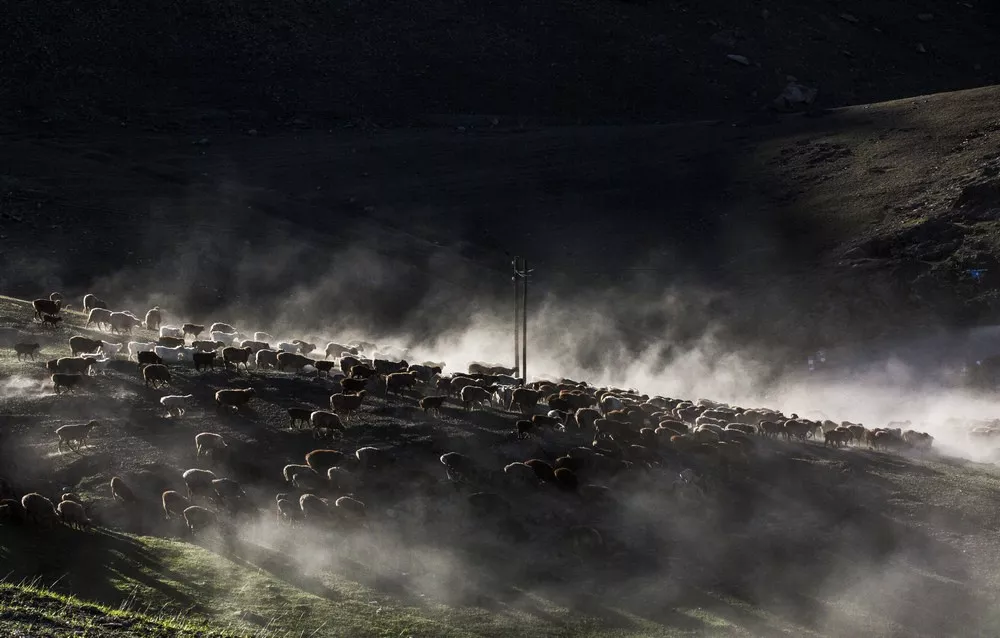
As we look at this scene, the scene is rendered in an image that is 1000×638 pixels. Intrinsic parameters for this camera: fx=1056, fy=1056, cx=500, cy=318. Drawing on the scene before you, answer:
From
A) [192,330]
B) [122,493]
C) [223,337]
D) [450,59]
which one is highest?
[450,59]

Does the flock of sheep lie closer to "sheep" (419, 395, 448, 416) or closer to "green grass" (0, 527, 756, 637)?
"sheep" (419, 395, 448, 416)

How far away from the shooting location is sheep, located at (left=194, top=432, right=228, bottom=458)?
24188 mm

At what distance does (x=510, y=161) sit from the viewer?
83.4m

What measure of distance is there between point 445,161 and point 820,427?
174 feet

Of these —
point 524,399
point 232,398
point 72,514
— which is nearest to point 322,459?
point 232,398

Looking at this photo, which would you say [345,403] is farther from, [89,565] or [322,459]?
[89,565]

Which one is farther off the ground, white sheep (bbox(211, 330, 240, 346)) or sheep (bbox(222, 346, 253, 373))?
white sheep (bbox(211, 330, 240, 346))

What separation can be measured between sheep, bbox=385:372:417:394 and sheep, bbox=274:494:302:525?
30.1ft

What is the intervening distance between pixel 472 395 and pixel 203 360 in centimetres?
792

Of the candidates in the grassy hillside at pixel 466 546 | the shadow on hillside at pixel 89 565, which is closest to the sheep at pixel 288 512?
the grassy hillside at pixel 466 546

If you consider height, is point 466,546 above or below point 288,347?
below

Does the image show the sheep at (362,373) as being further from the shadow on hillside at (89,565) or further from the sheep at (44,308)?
the shadow on hillside at (89,565)

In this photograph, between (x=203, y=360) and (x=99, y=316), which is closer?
(x=203, y=360)

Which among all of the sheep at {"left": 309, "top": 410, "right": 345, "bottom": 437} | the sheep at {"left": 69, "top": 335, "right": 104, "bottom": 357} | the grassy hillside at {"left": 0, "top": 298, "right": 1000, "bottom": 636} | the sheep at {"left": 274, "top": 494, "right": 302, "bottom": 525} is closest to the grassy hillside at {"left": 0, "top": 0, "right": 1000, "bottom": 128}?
the sheep at {"left": 69, "top": 335, "right": 104, "bottom": 357}
